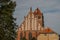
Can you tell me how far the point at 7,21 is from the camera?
67.3 ft

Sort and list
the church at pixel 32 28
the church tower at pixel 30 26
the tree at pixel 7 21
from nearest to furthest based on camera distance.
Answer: the tree at pixel 7 21 → the church at pixel 32 28 → the church tower at pixel 30 26

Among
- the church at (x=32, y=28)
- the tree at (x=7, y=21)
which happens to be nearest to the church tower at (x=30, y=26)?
the church at (x=32, y=28)

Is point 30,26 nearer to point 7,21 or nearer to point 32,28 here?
point 32,28

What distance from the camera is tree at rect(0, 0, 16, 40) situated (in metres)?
20.3

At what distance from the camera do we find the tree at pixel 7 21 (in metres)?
20.3

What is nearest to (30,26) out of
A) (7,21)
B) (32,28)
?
(32,28)

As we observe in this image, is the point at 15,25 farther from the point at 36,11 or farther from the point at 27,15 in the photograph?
the point at 36,11

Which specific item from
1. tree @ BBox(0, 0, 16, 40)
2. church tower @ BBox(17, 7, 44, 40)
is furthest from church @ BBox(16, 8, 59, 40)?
tree @ BBox(0, 0, 16, 40)

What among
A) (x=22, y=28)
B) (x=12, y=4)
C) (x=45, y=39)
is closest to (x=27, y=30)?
(x=22, y=28)

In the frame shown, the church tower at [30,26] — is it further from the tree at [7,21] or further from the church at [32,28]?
the tree at [7,21]

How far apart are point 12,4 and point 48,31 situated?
2765 inches

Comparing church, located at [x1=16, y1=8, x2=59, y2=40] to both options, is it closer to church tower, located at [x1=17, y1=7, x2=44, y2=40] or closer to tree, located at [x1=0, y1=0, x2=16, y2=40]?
church tower, located at [x1=17, y1=7, x2=44, y2=40]

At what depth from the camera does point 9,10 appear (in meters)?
21.3

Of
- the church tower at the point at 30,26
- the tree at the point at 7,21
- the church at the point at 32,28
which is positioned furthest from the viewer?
the church tower at the point at 30,26
